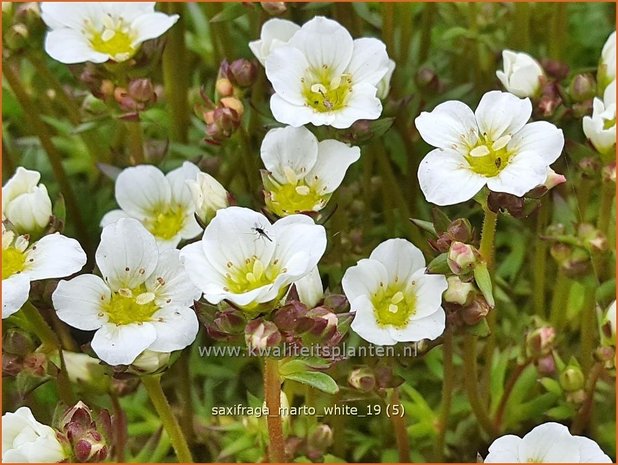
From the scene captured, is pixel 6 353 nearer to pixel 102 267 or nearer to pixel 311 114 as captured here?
pixel 102 267

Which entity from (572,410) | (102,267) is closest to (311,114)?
(102,267)

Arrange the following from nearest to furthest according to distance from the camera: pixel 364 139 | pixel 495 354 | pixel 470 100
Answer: pixel 364 139 < pixel 495 354 < pixel 470 100

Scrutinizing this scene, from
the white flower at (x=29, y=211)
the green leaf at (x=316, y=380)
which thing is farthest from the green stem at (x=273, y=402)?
the white flower at (x=29, y=211)

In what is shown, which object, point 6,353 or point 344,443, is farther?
point 344,443

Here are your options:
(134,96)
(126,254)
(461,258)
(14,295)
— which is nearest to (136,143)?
(134,96)

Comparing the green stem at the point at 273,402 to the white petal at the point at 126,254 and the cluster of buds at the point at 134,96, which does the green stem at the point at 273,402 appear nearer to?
the white petal at the point at 126,254

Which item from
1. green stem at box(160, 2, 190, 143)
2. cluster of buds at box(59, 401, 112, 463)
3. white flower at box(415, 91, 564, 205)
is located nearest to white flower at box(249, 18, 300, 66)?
white flower at box(415, 91, 564, 205)

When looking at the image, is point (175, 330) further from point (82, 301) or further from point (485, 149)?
point (485, 149)

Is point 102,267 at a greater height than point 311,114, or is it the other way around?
point 311,114
